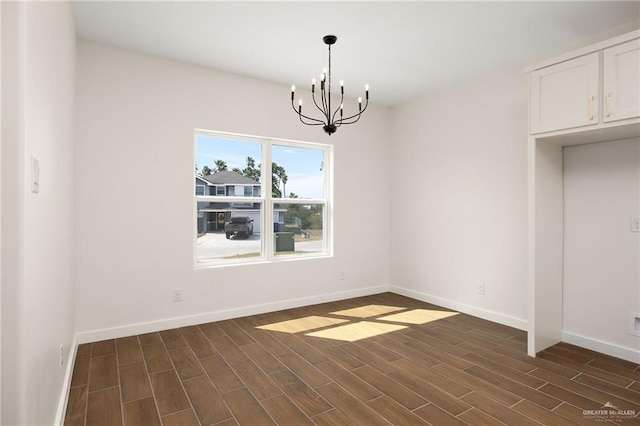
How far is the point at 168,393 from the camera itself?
240 cm

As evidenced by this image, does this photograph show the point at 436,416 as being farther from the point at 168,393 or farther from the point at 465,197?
the point at 465,197

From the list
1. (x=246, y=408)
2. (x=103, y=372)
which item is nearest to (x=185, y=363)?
(x=103, y=372)

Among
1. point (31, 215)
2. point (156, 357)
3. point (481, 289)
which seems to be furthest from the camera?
point (481, 289)

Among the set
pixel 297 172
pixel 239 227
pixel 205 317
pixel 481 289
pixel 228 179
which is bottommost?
pixel 205 317

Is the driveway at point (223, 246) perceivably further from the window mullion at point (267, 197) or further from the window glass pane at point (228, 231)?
the window mullion at point (267, 197)

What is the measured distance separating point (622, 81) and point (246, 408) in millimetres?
3426

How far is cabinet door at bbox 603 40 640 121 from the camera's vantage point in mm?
2449

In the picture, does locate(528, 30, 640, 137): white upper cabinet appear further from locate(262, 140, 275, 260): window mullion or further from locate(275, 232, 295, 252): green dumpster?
locate(275, 232, 295, 252): green dumpster

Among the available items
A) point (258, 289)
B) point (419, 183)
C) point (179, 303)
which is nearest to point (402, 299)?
point (419, 183)

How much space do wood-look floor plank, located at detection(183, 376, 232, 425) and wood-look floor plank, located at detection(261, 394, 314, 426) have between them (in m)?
0.26

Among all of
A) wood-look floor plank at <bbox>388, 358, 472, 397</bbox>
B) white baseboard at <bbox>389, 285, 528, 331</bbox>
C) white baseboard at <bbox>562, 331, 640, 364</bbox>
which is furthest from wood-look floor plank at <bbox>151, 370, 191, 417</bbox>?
white baseboard at <bbox>562, 331, 640, 364</bbox>

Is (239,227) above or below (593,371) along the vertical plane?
above

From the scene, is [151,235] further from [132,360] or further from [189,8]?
[189,8]

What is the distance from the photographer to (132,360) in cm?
289
